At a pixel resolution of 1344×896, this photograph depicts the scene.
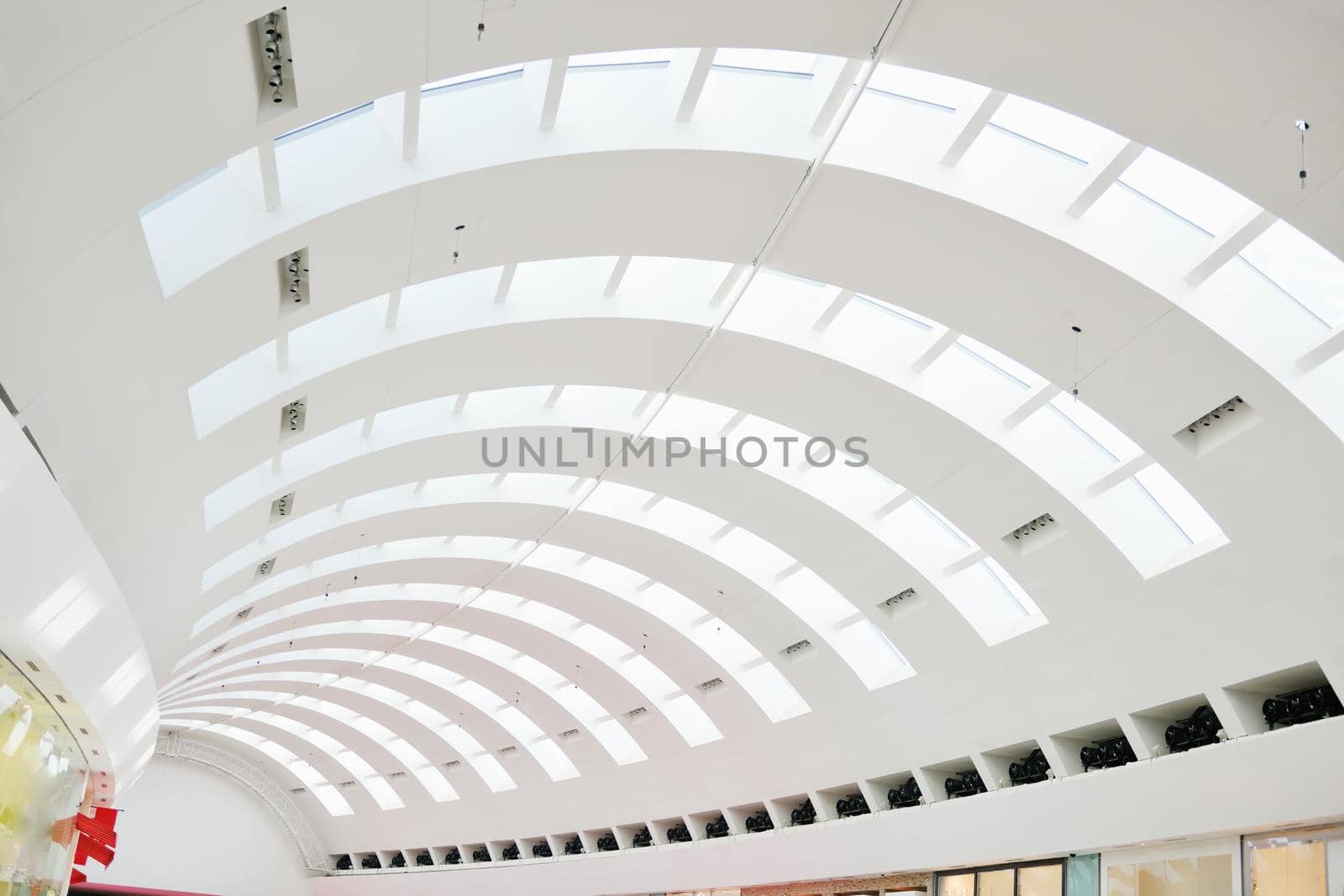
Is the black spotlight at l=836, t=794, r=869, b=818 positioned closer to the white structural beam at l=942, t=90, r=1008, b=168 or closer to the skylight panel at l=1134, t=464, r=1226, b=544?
the skylight panel at l=1134, t=464, r=1226, b=544

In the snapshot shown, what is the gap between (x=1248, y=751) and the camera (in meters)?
16.2

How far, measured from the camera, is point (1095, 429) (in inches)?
681

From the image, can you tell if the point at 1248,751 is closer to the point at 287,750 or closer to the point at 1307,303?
the point at 1307,303

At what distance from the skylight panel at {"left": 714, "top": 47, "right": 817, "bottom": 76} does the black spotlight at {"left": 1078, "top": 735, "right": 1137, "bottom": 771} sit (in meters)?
13.0

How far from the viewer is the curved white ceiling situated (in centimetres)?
1074

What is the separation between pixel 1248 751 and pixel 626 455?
37.2ft

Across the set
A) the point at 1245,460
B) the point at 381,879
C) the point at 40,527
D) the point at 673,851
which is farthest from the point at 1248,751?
the point at 381,879

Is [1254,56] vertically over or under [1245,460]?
over

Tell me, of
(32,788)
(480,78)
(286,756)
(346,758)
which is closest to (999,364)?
(480,78)

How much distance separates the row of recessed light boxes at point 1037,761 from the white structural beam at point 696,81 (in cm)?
1181

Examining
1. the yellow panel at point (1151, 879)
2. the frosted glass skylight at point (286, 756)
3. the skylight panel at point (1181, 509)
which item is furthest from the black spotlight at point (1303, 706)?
the frosted glass skylight at point (286, 756)

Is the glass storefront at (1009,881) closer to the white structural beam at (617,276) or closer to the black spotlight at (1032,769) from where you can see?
the black spotlight at (1032,769)

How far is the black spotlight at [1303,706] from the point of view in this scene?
15.6 m

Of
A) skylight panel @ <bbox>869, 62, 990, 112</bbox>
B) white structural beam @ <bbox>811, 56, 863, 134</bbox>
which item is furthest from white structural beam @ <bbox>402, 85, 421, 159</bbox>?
skylight panel @ <bbox>869, 62, 990, 112</bbox>
